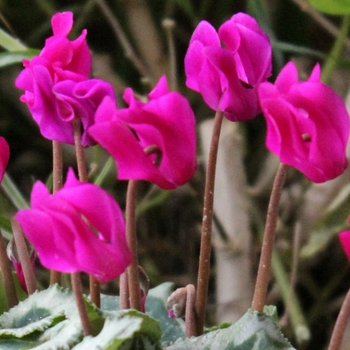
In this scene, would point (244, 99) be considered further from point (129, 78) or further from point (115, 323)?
point (129, 78)

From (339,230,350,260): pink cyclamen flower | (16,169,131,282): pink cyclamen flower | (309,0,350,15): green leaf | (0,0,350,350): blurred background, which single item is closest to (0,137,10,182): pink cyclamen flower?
(16,169,131,282): pink cyclamen flower

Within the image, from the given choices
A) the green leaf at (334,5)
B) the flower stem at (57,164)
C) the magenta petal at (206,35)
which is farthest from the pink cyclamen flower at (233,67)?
the green leaf at (334,5)

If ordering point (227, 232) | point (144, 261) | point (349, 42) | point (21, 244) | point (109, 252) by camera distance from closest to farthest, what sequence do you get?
1. point (109, 252)
2. point (21, 244)
3. point (227, 232)
4. point (349, 42)
5. point (144, 261)

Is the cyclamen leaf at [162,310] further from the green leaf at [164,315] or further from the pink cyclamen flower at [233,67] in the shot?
the pink cyclamen flower at [233,67]

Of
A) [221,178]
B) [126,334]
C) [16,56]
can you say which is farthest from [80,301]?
[221,178]

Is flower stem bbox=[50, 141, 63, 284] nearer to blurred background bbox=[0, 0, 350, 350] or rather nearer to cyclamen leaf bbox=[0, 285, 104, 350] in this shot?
cyclamen leaf bbox=[0, 285, 104, 350]

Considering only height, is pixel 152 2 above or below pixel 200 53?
below

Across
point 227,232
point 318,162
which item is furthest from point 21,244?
point 227,232
